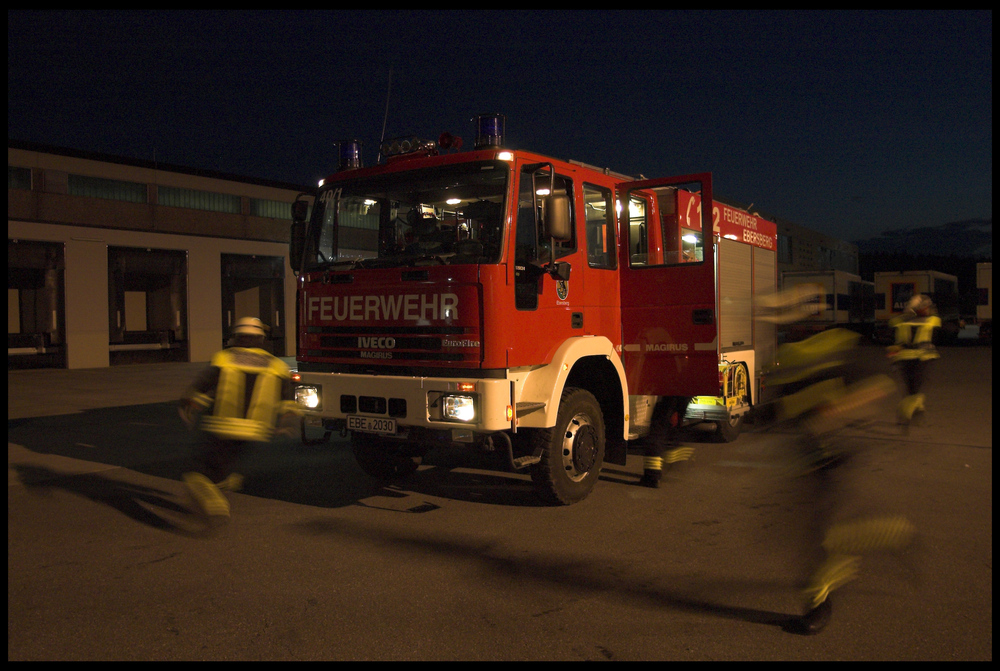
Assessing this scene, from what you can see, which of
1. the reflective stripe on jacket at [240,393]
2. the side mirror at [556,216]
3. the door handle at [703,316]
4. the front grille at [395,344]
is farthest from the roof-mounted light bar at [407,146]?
the door handle at [703,316]

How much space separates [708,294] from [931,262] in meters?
112

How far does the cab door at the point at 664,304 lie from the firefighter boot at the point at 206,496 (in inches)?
147

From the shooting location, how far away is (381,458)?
23.5 feet

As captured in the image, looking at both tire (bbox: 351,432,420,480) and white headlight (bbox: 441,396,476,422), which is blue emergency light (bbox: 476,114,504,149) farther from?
tire (bbox: 351,432,420,480)

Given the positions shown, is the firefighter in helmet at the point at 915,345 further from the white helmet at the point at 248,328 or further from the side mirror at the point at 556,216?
the white helmet at the point at 248,328

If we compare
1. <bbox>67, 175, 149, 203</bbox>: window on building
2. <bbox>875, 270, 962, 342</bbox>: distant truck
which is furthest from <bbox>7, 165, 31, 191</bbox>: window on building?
<bbox>875, 270, 962, 342</bbox>: distant truck

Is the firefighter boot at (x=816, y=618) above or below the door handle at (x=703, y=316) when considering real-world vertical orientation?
below

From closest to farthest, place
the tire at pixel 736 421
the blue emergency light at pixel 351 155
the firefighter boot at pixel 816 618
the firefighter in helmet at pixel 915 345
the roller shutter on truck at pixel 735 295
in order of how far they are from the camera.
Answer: the firefighter boot at pixel 816 618 < the blue emergency light at pixel 351 155 < the roller shutter on truck at pixel 735 295 < the tire at pixel 736 421 < the firefighter in helmet at pixel 915 345

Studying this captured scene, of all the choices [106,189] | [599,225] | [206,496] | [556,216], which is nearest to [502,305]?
[556,216]

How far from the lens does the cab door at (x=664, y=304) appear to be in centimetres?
683

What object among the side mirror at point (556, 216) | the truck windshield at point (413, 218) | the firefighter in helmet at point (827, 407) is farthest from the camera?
the truck windshield at point (413, 218)

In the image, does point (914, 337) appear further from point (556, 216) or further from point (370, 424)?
point (370, 424)

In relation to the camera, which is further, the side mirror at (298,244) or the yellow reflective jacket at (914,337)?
the yellow reflective jacket at (914,337)

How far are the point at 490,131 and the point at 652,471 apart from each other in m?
3.42
